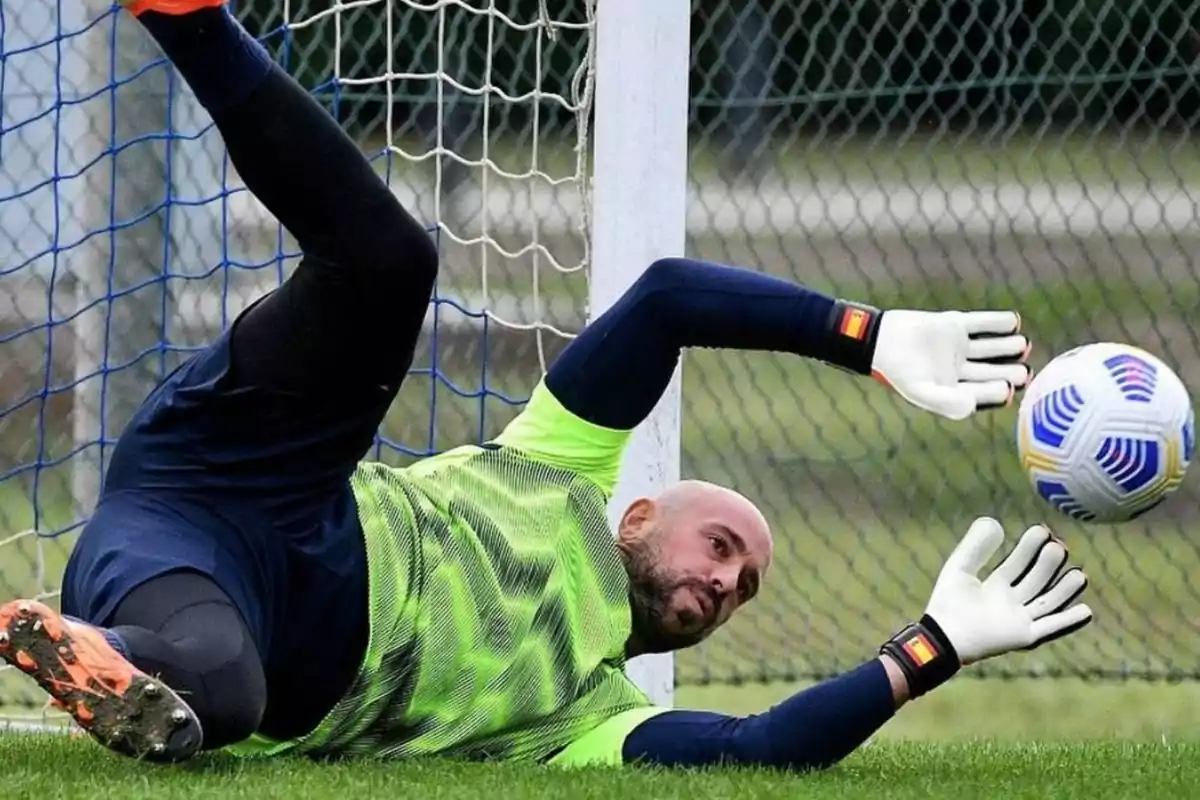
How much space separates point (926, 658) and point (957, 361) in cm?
52

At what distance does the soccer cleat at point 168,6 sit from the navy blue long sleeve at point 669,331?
1159 mm

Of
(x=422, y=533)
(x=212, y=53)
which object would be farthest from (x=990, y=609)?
(x=212, y=53)

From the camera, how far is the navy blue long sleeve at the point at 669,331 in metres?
4.10

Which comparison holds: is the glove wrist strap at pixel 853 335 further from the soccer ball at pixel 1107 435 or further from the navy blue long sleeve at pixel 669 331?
the soccer ball at pixel 1107 435

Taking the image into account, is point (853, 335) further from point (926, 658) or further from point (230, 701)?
point (230, 701)

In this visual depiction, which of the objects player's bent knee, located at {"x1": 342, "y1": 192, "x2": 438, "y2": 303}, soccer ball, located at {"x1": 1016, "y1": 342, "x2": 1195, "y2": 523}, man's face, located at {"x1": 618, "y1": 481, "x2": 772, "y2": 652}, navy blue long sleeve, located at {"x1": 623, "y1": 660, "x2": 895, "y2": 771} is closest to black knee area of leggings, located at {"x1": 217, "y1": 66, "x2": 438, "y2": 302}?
player's bent knee, located at {"x1": 342, "y1": 192, "x2": 438, "y2": 303}

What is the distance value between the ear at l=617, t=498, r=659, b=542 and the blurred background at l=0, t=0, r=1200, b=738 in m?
0.90

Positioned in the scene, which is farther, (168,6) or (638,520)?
(638,520)

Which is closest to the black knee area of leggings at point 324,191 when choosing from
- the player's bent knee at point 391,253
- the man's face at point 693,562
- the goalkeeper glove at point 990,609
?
the player's bent knee at point 391,253

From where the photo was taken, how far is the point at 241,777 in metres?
3.69

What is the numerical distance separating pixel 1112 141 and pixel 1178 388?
4.69 metres

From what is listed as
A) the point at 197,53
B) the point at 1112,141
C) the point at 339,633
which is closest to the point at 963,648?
the point at 339,633

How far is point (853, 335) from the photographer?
397 centimetres

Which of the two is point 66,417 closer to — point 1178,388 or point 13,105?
point 13,105
